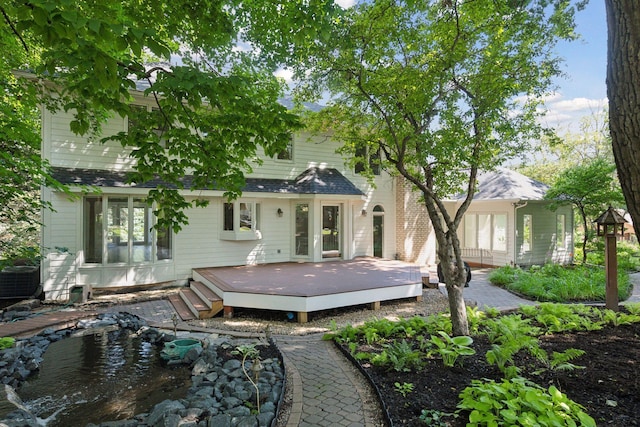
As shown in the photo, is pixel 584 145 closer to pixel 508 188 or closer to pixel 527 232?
pixel 527 232

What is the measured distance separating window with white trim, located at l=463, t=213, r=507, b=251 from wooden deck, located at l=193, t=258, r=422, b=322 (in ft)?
20.6

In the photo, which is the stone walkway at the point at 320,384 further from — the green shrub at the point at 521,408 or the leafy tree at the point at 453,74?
the leafy tree at the point at 453,74

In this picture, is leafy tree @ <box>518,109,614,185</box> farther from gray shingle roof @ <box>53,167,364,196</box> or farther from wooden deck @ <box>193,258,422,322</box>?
wooden deck @ <box>193,258,422,322</box>

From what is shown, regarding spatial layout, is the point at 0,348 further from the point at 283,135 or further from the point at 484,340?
the point at 484,340

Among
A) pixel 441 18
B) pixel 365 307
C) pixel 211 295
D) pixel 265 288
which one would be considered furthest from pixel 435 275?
pixel 441 18

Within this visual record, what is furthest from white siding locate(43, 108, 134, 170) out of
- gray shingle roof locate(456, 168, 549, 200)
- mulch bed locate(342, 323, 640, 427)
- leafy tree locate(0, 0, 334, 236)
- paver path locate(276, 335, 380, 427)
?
gray shingle roof locate(456, 168, 549, 200)

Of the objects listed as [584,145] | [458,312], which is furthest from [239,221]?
[584,145]

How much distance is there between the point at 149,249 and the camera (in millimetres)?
10492

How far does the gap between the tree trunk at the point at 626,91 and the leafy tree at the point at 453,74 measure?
337cm

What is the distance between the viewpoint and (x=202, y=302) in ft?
27.7

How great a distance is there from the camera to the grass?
9.13 m

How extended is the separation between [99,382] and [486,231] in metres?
15.5

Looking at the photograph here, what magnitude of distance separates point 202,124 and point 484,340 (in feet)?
17.1

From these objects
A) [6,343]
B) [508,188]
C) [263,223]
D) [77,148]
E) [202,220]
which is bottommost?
[6,343]
